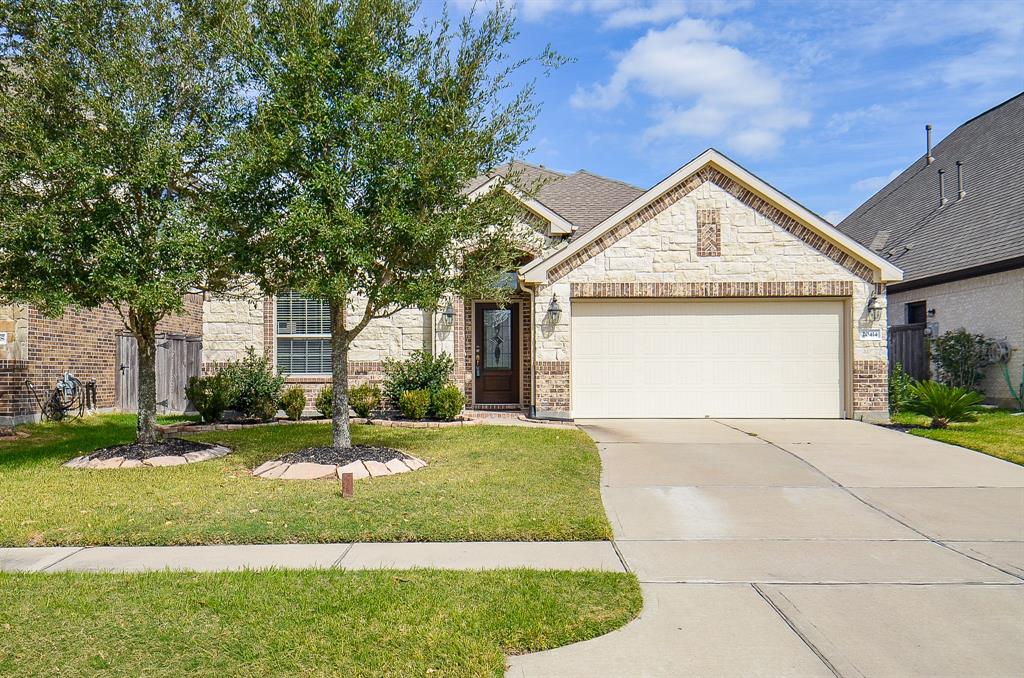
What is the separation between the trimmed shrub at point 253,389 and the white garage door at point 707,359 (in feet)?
19.2

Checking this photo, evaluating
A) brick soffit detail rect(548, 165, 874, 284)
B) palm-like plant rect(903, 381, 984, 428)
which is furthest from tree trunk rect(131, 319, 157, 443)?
palm-like plant rect(903, 381, 984, 428)

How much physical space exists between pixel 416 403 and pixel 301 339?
3.66 m

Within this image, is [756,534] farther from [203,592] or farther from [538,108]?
[538,108]

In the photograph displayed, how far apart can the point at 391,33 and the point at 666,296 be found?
7.52m

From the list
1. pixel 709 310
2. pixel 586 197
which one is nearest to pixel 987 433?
pixel 709 310

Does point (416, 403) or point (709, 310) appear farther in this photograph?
point (709, 310)

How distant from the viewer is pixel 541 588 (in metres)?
4.65

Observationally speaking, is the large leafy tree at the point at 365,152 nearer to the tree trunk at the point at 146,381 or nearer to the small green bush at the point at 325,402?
the tree trunk at the point at 146,381

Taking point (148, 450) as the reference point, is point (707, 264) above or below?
above

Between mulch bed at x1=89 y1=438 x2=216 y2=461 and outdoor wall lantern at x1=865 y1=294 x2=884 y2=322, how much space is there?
39.2 ft

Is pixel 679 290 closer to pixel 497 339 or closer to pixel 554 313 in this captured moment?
pixel 554 313

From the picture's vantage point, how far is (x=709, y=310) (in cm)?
1420

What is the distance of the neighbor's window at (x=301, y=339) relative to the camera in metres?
15.2

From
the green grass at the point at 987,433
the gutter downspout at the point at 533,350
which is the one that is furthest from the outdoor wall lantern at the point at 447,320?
the green grass at the point at 987,433
